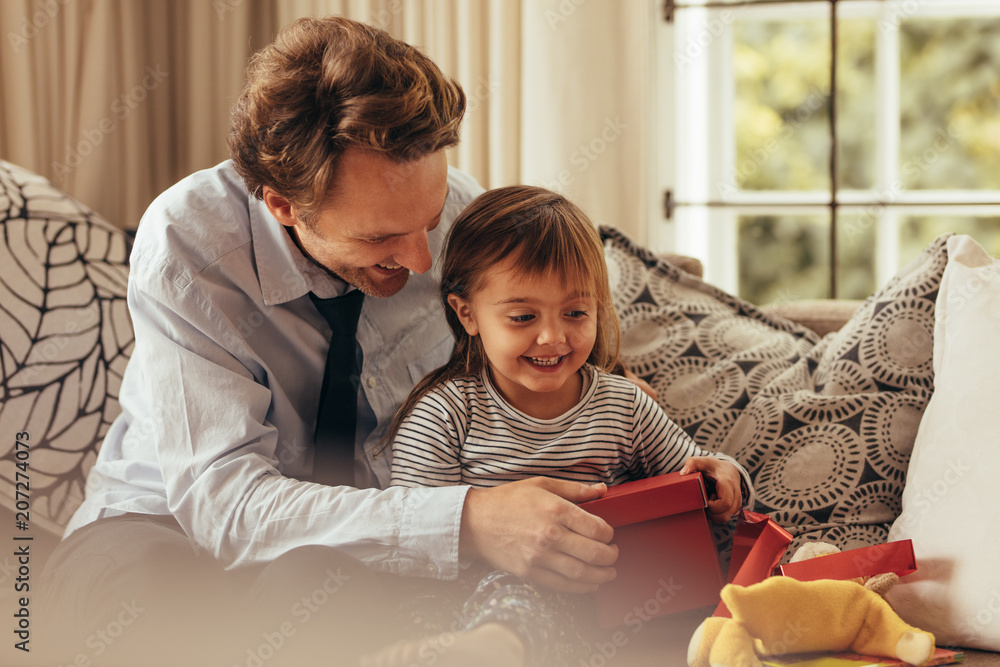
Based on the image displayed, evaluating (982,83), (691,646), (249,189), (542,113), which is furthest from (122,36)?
(982,83)

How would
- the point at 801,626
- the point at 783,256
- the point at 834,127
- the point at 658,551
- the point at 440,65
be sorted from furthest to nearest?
the point at 783,256 → the point at 834,127 → the point at 440,65 → the point at 658,551 → the point at 801,626

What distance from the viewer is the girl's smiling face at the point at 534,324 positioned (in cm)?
110

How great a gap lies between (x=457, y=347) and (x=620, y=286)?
→ 1.28 feet

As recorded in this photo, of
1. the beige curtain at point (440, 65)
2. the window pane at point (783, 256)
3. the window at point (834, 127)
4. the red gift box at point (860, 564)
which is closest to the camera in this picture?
the red gift box at point (860, 564)

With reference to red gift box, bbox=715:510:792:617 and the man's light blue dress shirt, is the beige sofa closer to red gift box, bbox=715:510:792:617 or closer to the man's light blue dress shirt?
the man's light blue dress shirt

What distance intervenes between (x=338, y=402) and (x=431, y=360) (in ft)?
0.72

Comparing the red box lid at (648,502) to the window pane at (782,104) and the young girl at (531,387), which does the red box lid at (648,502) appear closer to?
the young girl at (531,387)

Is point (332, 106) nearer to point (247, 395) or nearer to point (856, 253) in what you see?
point (247, 395)

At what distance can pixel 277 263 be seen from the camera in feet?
4.02

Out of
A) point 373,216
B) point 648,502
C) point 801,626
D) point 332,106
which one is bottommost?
point 801,626

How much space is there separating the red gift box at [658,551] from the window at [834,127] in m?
1.55

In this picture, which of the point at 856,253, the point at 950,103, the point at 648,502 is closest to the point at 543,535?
the point at 648,502

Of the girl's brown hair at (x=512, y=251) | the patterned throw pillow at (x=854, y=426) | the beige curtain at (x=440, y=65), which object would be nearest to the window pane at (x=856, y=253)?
the beige curtain at (x=440, y=65)

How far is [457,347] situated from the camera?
1.27 m
